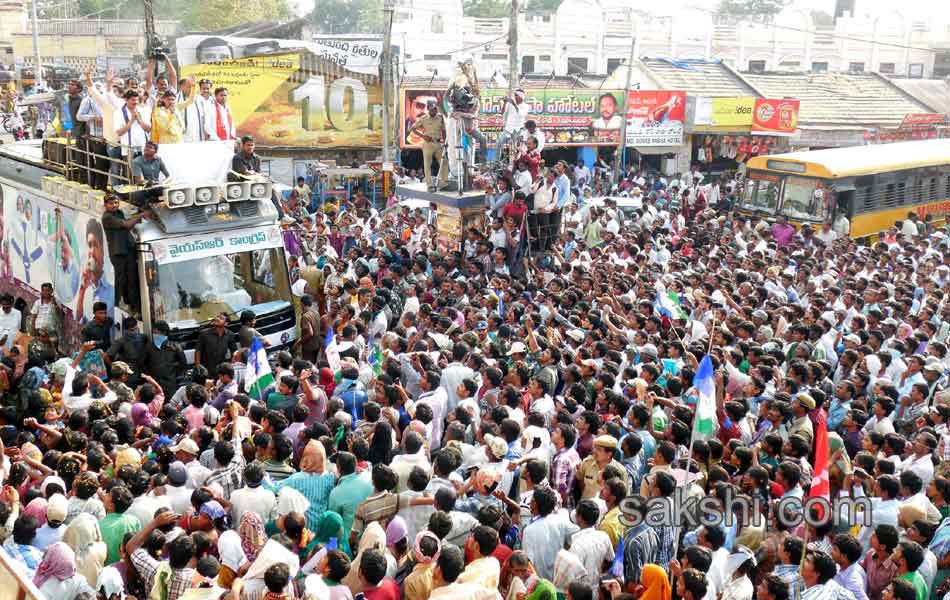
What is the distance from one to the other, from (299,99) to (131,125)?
14.3 metres

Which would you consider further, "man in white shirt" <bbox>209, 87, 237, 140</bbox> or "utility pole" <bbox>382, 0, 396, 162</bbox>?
"utility pole" <bbox>382, 0, 396, 162</bbox>

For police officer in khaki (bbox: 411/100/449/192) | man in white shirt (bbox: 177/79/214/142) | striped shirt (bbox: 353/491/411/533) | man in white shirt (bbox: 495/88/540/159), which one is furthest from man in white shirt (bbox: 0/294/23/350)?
man in white shirt (bbox: 495/88/540/159)

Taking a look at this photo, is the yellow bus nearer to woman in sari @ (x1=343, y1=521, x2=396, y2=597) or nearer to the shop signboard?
the shop signboard

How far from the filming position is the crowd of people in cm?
525

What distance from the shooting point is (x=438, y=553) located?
5.15 meters

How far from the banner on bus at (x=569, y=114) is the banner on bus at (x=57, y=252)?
13.9 meters

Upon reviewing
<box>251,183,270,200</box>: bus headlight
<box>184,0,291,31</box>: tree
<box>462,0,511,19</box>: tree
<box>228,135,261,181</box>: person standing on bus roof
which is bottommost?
<box>251,183,270,200</box>: bus headlight

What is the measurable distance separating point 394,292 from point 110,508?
6.28 meters

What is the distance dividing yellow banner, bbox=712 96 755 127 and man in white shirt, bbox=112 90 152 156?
20.1m

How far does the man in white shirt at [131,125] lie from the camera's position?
10.3 m

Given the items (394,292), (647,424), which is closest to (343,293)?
(394,292)

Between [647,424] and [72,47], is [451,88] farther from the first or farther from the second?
[72,47]

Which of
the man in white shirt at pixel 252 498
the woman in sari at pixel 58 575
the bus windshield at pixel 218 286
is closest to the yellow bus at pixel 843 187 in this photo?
the bus windshield at pixel 218 286

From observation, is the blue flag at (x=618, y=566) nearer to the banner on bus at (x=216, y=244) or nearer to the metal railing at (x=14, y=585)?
the metal railing at (x=14, y=585)
